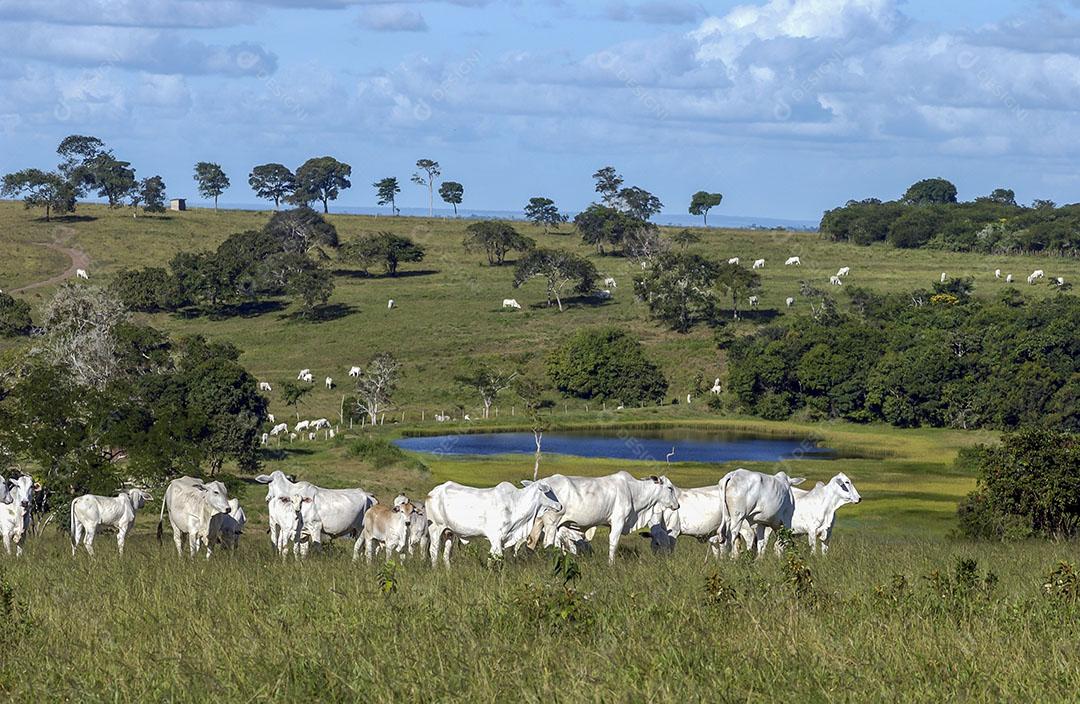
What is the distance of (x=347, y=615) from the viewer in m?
12.3

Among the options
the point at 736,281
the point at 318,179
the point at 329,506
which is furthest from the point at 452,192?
the point at 329,506

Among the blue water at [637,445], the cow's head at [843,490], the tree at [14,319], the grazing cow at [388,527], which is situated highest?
the cow's head at [843,490]

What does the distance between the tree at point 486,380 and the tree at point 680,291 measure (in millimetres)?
16262

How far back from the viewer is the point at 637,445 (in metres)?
68.9

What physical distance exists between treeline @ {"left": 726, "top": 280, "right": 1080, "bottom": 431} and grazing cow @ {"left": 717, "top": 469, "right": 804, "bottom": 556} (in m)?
53.4

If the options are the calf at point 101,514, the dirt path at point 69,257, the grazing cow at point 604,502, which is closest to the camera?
the grazing cow at point 604,502

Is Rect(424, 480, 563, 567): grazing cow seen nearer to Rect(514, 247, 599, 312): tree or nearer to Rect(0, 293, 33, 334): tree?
Rect(0, 293, 33, 334): tree

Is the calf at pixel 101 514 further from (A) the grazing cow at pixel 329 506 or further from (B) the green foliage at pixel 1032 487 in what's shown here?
(B) the green foliage at pixel 1032 487

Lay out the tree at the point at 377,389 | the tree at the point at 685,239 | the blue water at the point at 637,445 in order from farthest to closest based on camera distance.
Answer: the tree at the point at 685,239 < the tree at the point at 377,389 < the blue water at the point at 637,445

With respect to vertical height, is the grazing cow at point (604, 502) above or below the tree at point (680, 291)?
above

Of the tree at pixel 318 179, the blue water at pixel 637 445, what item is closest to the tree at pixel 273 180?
the tree at pixel 318 179

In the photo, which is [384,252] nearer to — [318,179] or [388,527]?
[318,179]

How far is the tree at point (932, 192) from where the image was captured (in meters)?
186

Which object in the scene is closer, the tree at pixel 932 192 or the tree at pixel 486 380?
the tree at pixel 486 380
